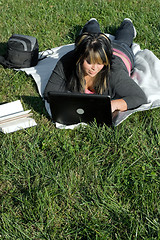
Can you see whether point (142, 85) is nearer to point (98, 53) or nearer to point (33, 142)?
point (98, 53)

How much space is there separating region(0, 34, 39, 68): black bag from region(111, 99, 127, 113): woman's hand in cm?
179

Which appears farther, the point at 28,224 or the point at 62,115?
the point at 62,115

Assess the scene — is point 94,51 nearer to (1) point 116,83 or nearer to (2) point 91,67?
(2) point 91,67

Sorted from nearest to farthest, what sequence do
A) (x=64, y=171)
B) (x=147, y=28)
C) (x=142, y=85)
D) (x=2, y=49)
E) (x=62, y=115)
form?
(x=64, y=171) → (x=62, y=115) → (x=142, y=85) → (x=2, y=49) → (x=147, y=28)

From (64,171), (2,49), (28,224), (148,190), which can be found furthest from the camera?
(2,49)

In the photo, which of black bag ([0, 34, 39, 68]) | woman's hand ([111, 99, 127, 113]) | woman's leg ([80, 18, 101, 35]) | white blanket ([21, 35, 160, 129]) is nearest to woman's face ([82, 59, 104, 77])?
woman's hand ([111, 99, 127, 113])

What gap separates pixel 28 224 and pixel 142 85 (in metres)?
2.73

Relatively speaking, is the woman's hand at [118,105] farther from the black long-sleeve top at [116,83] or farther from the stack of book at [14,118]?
the stack of book at [14,118]

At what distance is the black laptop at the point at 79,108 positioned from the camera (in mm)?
3325

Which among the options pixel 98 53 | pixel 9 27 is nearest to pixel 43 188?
pixel 98 53

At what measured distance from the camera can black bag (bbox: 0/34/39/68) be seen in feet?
15.8

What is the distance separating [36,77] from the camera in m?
4.77

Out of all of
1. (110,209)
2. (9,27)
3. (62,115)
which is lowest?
(110,209)

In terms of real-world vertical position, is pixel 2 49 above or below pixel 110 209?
above
